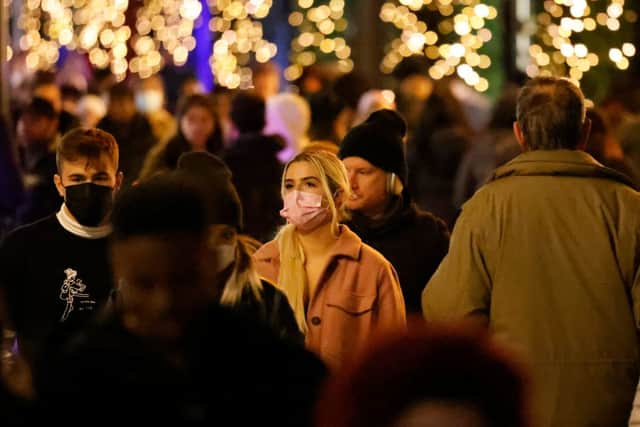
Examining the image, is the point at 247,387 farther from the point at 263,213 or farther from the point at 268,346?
the point at 263,213

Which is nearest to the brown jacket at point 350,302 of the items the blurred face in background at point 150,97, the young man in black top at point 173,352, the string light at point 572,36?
the young man in black top at point 173,352

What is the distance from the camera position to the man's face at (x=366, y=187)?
29.8 ft

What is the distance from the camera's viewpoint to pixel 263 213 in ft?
39.7

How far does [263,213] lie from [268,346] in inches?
307

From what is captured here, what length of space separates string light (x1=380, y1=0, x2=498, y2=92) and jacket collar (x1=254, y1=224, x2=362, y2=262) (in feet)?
42.4

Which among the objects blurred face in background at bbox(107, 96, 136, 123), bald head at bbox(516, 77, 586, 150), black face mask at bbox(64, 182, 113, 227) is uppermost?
bald head at bbox(516, 77, 586, 150)

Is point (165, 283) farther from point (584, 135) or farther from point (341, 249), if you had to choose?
point (584, 135)

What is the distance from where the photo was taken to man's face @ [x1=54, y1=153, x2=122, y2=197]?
8.02m

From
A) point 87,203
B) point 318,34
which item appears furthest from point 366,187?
point 318,34

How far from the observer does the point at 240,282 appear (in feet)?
20.3

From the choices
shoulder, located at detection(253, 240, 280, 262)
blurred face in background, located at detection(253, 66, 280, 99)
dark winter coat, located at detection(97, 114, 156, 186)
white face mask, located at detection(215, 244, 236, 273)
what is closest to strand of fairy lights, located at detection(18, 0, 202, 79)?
blurred face in background, located at detection(253, 66, 280, 99)

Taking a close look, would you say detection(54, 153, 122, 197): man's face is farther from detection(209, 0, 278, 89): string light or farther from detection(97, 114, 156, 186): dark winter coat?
detection(209, 0, 278, 89): string light

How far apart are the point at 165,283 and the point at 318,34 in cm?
2627

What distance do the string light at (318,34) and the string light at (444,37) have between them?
71.9 inches
